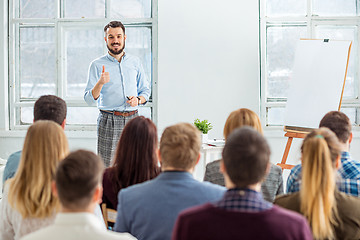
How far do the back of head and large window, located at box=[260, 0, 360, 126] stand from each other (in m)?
3.79

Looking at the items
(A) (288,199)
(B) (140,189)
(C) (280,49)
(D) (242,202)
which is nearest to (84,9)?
(C) (280,49)

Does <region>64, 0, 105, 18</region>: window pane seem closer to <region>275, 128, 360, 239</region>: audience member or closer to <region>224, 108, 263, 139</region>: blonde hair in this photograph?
<region>224, 108, 263, 139</region>: blonde hair

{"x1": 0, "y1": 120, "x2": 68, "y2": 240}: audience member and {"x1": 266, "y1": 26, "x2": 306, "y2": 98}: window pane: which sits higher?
{"x1": 266, "y1": 26, "x2": 306, "y2": 98}: window pane

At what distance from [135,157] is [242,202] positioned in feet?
3.32

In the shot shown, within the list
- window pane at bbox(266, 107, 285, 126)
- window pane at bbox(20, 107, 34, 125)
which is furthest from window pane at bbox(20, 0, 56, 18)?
window pane at bbox(266, 107, 285, 126)

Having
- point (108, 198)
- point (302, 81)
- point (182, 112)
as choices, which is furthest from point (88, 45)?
point (108, 198)

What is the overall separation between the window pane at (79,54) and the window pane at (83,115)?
0.61 feet

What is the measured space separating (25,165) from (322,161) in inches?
44.9

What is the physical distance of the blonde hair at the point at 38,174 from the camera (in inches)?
71.5

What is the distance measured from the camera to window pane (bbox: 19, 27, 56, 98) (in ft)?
19.2

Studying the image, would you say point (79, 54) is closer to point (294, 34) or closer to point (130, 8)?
point (130, 8)

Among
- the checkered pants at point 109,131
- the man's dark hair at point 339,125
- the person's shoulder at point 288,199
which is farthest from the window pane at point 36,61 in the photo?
the person's shoulder at point 288,199

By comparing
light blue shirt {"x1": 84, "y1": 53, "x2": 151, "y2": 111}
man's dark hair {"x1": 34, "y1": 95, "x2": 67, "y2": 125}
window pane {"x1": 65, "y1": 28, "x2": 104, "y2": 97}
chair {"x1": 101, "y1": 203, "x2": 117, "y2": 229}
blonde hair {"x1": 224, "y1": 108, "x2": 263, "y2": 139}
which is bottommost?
chair {"x1": 101, "y1": 203, "x2": 117, "y2": 229}

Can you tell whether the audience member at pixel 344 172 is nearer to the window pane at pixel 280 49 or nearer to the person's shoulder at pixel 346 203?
the person's shoulder at pixel 346 203
